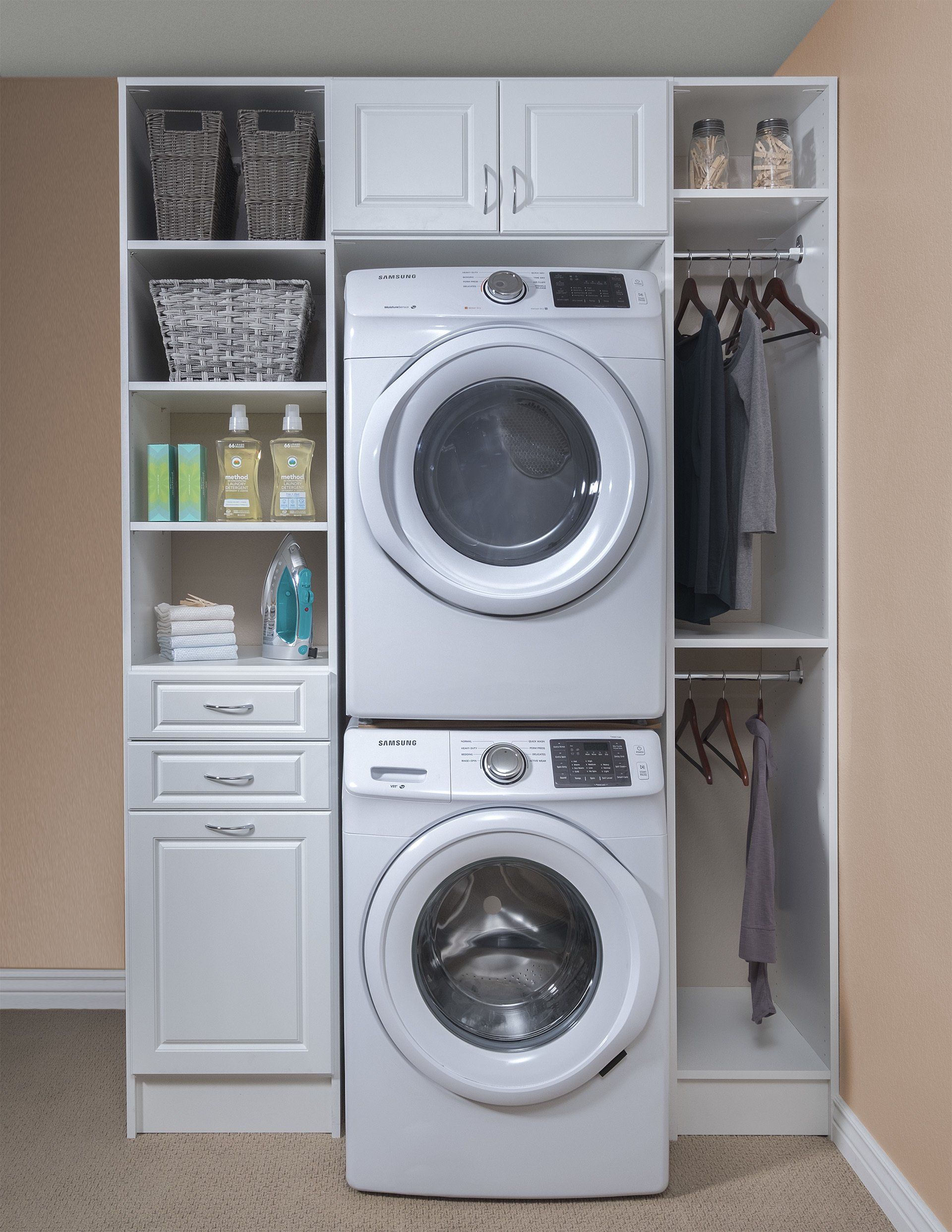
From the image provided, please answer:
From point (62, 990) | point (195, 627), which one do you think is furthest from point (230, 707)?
point (62, 990)

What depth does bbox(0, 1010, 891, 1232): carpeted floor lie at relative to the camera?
1.68 meters

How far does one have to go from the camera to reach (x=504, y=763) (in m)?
1.74

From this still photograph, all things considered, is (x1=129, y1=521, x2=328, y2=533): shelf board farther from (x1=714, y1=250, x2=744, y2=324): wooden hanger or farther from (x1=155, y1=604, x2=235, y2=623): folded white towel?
(x1=714, y1=250, x2=744, y2=324): wooden hanger

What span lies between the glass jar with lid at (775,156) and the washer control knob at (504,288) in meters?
0.66

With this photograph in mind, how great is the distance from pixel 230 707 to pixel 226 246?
103 centimetres

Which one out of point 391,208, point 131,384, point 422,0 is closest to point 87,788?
point 131,384

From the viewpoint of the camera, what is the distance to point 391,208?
1890 mm

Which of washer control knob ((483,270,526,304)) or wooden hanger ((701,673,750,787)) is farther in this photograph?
wooden hanger ((701,673,750,787))

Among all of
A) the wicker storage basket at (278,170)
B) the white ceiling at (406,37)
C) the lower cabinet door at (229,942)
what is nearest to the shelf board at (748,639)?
the lower cabinet door at (229,942)

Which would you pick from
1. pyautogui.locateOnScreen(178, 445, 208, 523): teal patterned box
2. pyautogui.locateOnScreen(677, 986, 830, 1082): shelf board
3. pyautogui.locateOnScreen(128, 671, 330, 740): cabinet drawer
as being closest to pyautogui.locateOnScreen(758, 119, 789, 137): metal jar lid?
pyautogui.locateOnScreen(178, 445, 208, 523): teal patterned box

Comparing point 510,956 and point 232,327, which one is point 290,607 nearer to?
point 232,327

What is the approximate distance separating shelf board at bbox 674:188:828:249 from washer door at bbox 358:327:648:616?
0.58m

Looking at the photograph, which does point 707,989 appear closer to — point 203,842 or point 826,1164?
point 826,1164

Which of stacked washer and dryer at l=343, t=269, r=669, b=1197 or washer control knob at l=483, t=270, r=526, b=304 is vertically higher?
washer control knob at l=483, t=270, r=526, b=304
